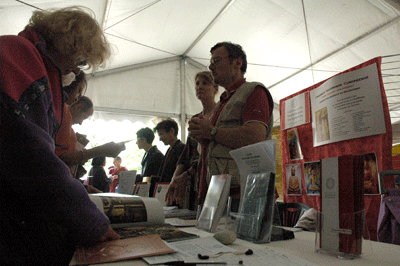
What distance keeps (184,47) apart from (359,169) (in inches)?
184

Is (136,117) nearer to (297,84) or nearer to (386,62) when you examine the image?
(297,84)

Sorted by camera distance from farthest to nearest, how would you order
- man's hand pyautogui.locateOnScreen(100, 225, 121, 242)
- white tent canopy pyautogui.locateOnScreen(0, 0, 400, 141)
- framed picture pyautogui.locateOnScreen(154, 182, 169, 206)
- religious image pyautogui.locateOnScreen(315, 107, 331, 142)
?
white tent canopy pyautogui.locateOnScreen(0, 0, 400, 141), religious image pyautogui.locateOnScreen(315, 107, 331, 142), framed picture pyautogui.locateOnScreen(154, 182, 169, 206), man's hand pyautogui.locateOnScreen(100, 225, 121, 242)

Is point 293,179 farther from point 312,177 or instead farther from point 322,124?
point 322,124

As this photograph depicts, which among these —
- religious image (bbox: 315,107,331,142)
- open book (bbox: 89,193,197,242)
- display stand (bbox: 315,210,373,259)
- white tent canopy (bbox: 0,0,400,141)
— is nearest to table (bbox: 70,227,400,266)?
display stand (bbox: 315,210,373,259)

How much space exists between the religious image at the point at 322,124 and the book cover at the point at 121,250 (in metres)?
1.60

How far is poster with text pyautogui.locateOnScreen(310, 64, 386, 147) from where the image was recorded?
150cm

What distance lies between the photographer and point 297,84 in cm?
422

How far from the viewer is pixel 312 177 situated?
195 centimetres

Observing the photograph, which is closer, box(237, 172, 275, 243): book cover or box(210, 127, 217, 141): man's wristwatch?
box(237, 172, 275, 243): book cover

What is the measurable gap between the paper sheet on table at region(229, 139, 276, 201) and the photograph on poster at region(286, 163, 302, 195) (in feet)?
5.03

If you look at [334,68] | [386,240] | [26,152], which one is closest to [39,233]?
[26,152]

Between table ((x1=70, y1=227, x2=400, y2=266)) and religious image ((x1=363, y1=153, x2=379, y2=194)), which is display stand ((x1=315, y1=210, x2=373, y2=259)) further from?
religious image ((x1=363, y1=153, x2=379, y2=194))

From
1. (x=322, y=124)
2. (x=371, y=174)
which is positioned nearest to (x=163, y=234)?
(x=371, y=174)

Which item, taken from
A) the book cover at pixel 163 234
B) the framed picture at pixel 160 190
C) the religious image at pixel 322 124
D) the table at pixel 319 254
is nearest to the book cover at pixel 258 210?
the table at pixel 319 254
